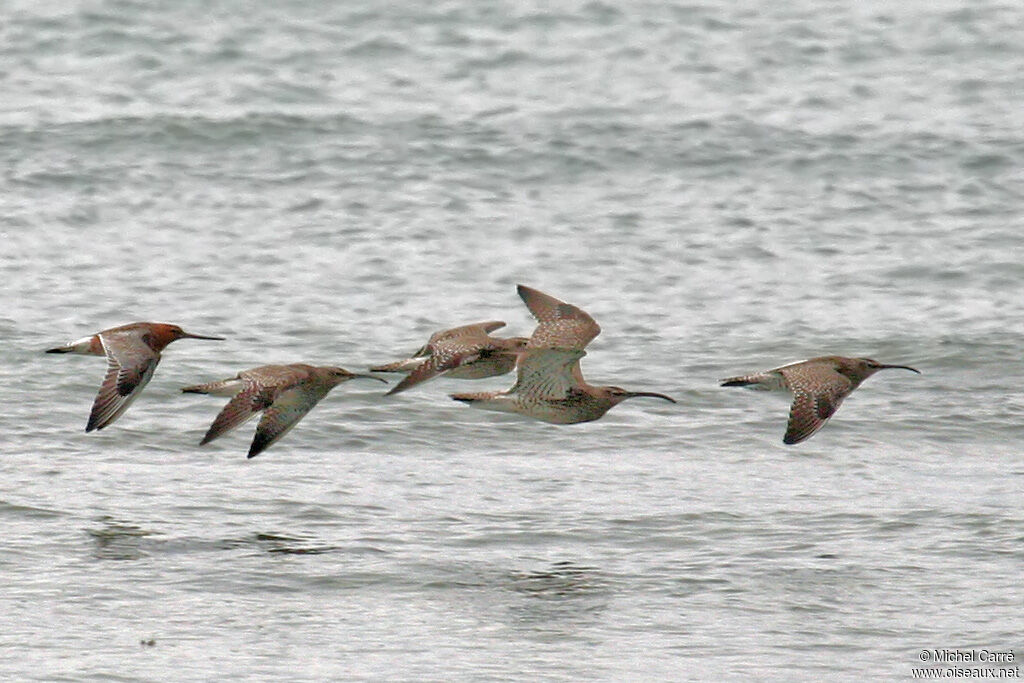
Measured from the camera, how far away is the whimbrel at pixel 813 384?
9.95m

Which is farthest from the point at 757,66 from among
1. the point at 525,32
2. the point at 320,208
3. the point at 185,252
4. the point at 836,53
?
the point at 185,252

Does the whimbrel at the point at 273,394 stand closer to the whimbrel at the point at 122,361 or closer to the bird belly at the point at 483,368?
the whimbrel at the point at 122,361

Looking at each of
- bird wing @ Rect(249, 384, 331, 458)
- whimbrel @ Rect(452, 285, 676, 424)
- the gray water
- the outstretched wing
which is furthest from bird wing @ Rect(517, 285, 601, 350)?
bird wing @ Rect(249, 384, 331, 458)

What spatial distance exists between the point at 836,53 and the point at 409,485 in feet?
45.3

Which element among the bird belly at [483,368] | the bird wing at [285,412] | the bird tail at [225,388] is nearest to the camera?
the bird wing at [285,412]

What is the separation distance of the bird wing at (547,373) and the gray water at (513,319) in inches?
21.6

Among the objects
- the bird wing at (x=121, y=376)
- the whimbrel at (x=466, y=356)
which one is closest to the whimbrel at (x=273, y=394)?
the bird wing at (x=121, y=376)

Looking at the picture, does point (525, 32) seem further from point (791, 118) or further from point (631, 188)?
point (631, 188)

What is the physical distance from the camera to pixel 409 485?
10641mm

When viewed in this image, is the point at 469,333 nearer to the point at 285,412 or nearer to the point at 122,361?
the point at 285,412

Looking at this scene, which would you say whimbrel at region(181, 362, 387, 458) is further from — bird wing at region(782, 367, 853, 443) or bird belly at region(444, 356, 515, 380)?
bird wing at region(782, 367, 853, 443)

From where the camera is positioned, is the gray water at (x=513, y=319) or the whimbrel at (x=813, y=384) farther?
the whimbrel at (x=813, y=384)

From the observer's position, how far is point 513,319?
14102 mm

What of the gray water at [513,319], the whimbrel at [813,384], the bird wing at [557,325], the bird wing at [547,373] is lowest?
the gray water at [513,319]
